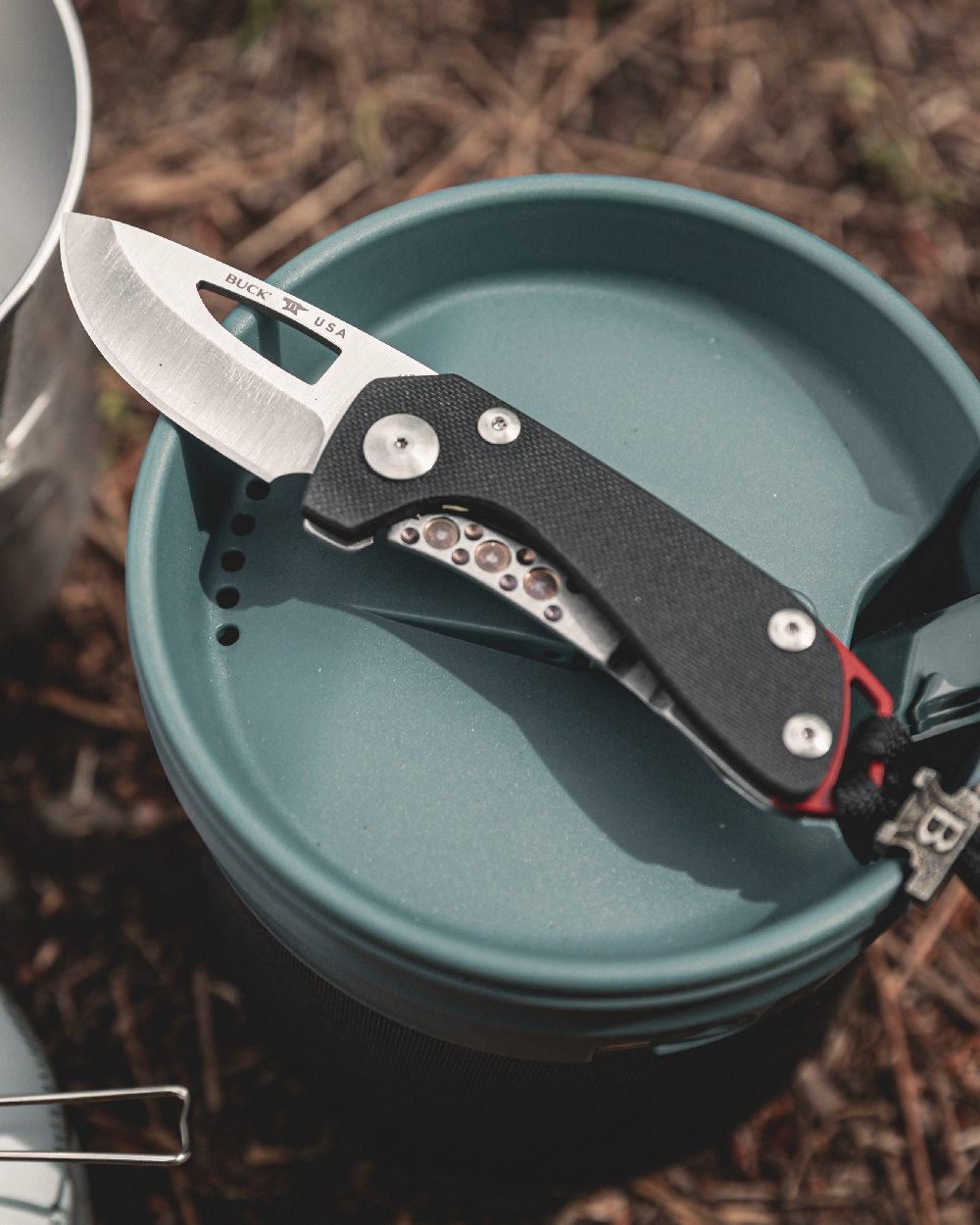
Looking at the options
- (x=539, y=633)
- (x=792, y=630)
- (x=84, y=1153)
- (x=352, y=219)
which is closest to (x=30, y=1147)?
(x=84, y=1153)

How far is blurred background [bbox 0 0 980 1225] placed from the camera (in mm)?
1022

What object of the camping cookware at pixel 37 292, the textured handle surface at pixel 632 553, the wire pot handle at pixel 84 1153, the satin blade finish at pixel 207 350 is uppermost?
the textured handle surface at pixel 632 553

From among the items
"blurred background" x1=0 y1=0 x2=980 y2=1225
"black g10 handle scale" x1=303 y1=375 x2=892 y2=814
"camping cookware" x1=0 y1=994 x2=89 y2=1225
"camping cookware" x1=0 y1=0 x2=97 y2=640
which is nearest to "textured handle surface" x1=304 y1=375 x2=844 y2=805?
"black g10 handle scale" x1=303 y1=375 x2=892 y2=814

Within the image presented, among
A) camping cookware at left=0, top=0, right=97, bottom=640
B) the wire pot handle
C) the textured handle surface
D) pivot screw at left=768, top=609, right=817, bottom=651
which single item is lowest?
the wire pot handle

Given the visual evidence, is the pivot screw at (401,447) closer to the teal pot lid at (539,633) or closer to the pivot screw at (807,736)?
the teal pot lid at (539,633)

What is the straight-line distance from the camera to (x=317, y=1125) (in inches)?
40.6

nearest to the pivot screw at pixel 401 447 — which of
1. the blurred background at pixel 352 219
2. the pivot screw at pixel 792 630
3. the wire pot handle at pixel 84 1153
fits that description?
the pivot screw at pixel 792 630

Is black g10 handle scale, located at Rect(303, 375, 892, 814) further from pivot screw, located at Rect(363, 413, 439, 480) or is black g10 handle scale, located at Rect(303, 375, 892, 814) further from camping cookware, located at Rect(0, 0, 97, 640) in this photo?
camping cookware, located at Rect(0, 0, 97, 640)

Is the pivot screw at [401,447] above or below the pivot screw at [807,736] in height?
below

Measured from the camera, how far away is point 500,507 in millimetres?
664

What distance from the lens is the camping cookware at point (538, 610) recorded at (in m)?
0.63

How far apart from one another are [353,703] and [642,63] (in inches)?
40.8

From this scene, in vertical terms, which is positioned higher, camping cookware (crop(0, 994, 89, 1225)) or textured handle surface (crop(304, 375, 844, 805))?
textured handle surface (crop(304, 375, 844, 805))

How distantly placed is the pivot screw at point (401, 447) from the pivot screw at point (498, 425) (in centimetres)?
3
